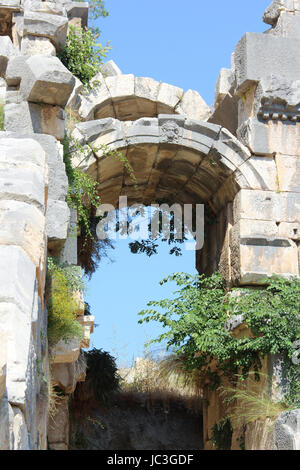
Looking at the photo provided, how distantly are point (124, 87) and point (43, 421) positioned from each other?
25.1ft

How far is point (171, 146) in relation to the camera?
11.0 metres

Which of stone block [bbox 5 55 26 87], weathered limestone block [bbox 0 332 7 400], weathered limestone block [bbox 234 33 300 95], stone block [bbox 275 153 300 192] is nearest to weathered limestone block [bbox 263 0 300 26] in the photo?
weathered limestone block [bbox 234 33 300 95]

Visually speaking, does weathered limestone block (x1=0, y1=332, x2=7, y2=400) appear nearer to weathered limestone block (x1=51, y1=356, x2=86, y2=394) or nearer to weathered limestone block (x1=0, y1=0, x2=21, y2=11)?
weathered limestone block (x1=51, y1=356, x2=86, y2=394)

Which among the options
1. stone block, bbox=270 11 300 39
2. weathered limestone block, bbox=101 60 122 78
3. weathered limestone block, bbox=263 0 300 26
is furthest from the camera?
weathered limestone block, bbox=101 60 122 78

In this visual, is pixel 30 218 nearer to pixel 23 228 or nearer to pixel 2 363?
pixel 23 228

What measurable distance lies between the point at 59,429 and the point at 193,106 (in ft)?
18.5

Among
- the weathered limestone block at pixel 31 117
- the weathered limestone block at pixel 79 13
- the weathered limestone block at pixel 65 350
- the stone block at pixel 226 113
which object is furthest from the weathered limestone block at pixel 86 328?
the weathered limestone block at pixel 79 13

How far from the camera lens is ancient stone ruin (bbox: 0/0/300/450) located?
288 inches

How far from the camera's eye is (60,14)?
30.6 feet

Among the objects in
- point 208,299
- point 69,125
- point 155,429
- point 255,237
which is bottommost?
point 155,429

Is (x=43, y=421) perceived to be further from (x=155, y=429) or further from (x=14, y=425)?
(x=155, y=429)

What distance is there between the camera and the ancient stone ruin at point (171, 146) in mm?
7312

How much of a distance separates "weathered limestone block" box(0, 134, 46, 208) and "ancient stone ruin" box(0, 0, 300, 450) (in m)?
0.01
